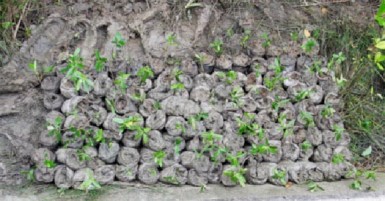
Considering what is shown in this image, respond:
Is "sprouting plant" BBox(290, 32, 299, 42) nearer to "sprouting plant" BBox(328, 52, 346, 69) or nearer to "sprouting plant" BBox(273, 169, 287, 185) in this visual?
"sprouting plant" BBox(328, 52, 346, 69)

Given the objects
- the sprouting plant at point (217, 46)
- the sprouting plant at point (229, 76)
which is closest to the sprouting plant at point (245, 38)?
the sprouting plant at point (217, 46)

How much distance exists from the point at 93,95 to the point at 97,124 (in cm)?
16

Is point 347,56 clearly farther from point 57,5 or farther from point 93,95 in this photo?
point 57,5

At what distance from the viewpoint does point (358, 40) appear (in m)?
2.96

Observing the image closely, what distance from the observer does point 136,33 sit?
8.91 feet

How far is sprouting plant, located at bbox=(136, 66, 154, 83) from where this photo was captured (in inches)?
97.9

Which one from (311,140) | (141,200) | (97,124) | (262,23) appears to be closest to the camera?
(141,200)

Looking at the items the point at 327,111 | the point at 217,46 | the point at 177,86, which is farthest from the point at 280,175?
the point at 217,46

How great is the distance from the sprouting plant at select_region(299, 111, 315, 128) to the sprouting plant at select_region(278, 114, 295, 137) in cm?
8

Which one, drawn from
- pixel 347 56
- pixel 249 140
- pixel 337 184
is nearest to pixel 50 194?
pixel 249 140

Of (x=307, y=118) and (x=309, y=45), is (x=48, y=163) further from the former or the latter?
(x=309, y=45)

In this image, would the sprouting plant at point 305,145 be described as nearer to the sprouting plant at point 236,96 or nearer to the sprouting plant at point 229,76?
Answer: the sprouting plant at point 236,96

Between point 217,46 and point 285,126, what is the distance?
24.0 inches

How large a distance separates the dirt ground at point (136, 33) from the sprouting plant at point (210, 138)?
0.49 metres
